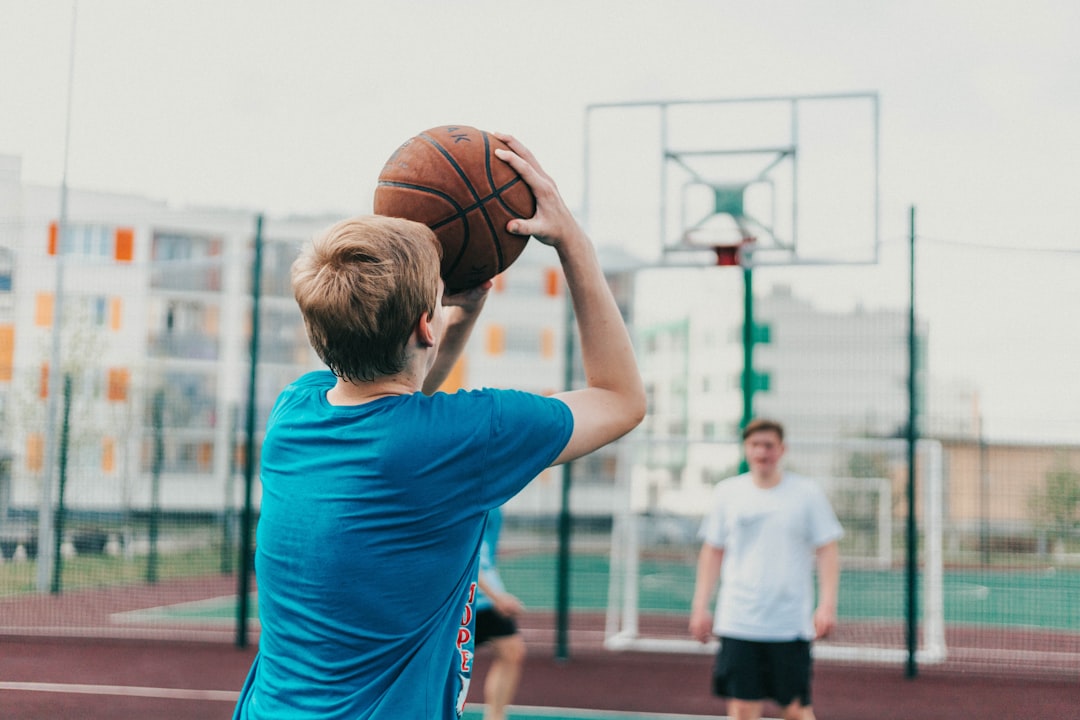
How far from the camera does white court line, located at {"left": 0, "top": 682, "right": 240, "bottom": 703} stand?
7.52m

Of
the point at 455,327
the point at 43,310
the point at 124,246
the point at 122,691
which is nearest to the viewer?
the point at 455,327

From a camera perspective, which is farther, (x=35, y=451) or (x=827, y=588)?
(x=35, y=451)

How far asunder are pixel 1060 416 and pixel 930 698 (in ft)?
8.59

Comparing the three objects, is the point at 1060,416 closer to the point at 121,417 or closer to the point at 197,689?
the point at 197,689

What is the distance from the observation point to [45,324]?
1182 cm

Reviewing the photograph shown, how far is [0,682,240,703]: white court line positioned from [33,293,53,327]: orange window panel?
4.57 metres

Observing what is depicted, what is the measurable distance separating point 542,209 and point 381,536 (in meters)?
0.62

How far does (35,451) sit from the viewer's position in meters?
10.8

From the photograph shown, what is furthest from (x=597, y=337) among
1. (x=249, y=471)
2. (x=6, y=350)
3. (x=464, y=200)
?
(x=6, y=350)

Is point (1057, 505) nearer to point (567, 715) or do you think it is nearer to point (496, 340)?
point (567, 715)

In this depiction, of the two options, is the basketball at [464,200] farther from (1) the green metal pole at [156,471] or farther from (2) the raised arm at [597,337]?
(1) the green metal pole at [156,471]

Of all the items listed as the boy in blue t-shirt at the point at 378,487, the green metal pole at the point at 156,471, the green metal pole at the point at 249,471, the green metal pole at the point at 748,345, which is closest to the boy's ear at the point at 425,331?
the boy in blue t-shirt at the point at 378,487

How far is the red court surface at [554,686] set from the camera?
287 inches

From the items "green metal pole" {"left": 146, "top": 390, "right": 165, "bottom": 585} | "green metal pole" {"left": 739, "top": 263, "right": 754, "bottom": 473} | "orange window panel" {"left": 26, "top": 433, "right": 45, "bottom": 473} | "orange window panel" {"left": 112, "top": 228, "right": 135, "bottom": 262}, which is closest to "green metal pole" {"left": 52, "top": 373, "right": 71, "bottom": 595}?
"orange window panel" {"left": 26, "top": 433, "right": 45, "bottom": 473}
